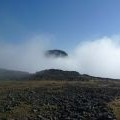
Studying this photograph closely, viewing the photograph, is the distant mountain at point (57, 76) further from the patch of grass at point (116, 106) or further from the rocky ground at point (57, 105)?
the patch of grass at point (116, 106)

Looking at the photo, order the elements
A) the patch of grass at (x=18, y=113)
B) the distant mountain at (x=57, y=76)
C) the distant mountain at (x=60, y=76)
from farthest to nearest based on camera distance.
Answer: the distant mountain at (x=57, y=76)
the distant mountain at (x=60, y=76)
the patch of grass at (x=18, y=113)

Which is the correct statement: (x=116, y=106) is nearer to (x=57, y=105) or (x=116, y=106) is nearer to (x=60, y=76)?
(x=57, y=105)

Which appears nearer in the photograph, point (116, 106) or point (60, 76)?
point (116, 106)

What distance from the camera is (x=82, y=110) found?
51844 mm

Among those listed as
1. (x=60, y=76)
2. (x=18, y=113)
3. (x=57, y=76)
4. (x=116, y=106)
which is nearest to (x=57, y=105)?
(x=18, y=113)

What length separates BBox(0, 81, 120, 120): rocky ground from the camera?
4862 centimetres

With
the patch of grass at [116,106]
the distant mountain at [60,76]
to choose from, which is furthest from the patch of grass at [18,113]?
the distant mountain at [60,76]

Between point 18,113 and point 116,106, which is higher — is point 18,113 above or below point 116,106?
below

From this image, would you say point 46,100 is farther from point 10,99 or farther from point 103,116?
point 103,116

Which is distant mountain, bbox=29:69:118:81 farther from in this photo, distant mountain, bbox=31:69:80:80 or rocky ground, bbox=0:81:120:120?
rocky ground, bbox=0:81:120:120

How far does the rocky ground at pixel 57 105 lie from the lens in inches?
1914

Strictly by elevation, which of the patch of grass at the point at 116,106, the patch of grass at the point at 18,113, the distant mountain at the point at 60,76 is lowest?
the patch of grass at the point at 18,113

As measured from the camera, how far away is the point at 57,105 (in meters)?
54.9

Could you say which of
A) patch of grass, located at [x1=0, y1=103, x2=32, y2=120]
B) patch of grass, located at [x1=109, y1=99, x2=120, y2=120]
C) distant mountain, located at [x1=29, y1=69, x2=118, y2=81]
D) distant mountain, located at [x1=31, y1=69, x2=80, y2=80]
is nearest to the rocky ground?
patch of grass, located at [x1=0, y1=103, x2=32, y2=120]
